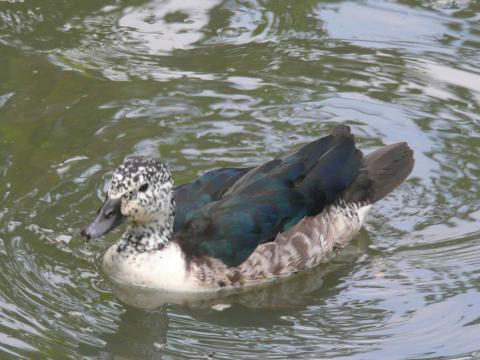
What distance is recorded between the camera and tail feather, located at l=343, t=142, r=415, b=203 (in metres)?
10.5

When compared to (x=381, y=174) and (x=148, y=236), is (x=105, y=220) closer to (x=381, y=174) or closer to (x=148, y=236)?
(x=148, y=236)

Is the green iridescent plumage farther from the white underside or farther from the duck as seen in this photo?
the white underside

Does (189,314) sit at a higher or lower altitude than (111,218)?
lower

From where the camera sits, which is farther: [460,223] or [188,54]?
[188,54]

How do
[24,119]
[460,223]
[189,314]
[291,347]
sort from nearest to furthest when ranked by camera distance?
[291,347]
[189,314]
[460,223]
[24,119]

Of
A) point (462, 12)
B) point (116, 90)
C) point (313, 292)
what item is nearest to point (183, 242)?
point (313, 292)

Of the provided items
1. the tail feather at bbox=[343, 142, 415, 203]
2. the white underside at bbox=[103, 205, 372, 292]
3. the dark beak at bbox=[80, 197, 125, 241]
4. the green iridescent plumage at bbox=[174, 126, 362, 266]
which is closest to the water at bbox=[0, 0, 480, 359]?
the white underside at bbox=[103, 205, 372, 292]

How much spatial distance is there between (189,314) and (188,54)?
14.9ft

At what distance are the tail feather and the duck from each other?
88 millimetres

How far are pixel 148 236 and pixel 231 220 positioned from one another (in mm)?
662

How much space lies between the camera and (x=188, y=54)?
43.3 ft

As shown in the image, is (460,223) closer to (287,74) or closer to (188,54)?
(287,74)

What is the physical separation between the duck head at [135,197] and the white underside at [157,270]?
0.92 ft

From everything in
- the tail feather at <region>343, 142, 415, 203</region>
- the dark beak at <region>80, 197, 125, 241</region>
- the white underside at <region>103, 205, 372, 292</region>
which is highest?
the dark beak at <region>80, 197, 125, 241</region>
